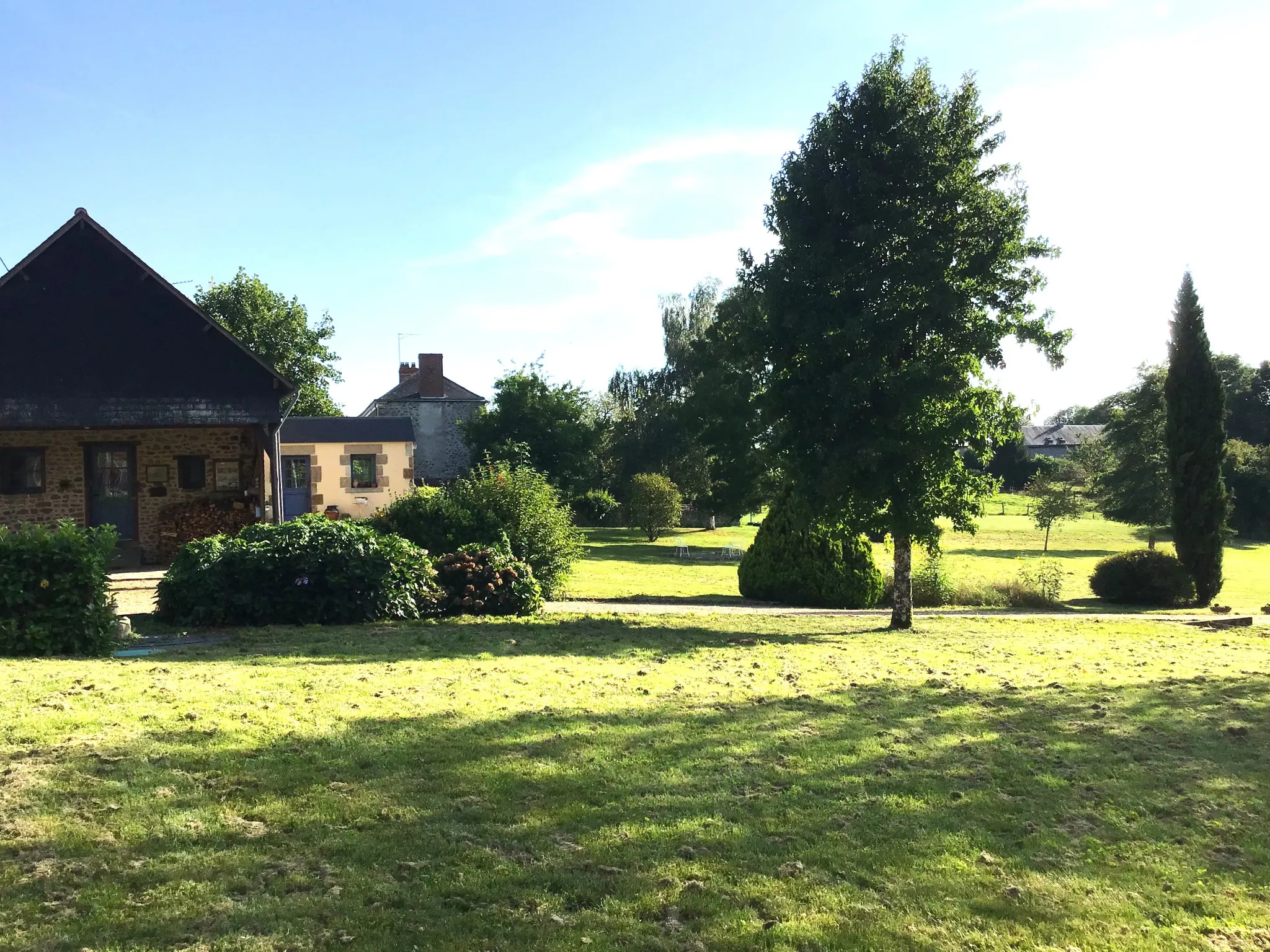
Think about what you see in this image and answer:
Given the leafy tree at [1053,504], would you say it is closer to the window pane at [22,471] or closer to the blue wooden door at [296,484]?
the blue wooden door at [296,484]

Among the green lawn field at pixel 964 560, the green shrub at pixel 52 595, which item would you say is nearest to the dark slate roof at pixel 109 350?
the green lawn field at pixel 964 560

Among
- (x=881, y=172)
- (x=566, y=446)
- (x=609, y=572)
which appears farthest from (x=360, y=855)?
(x=566, y=446)

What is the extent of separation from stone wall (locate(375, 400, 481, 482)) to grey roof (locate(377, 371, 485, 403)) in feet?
0.81

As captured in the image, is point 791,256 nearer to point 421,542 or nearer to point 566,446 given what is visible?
point 421,542

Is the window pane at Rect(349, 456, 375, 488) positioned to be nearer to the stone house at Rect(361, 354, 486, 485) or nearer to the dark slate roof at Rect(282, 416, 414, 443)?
the dark slate roof at Rect(282, 416, 414, 443)

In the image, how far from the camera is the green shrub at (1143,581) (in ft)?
79.8

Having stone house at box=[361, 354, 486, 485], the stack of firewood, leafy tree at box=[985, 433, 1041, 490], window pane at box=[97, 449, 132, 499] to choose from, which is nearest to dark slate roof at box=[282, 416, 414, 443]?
window pane at box=[97, 449, 132, 499]

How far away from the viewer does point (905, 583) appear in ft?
50.4

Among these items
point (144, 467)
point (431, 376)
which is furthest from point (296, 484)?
point (431, 376)

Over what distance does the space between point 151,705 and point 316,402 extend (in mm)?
43759

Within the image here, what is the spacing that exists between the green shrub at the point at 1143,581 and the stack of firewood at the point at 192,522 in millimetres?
21883

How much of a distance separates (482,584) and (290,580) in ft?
9.46

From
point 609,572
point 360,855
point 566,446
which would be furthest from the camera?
point 566,446

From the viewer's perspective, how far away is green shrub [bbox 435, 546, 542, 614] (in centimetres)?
1355
